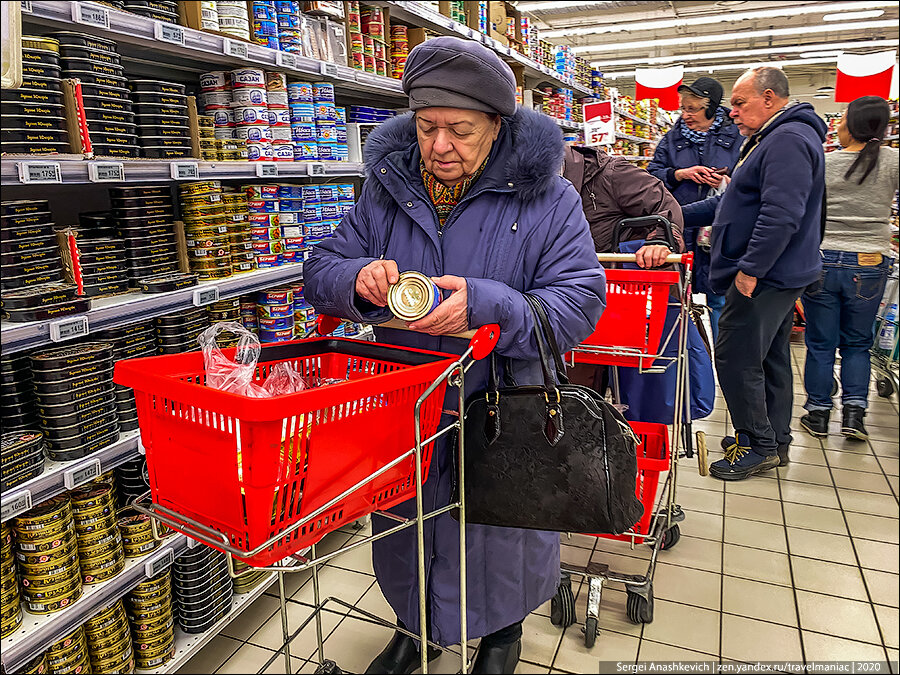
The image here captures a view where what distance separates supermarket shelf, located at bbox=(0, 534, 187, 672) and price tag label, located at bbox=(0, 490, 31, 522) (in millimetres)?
367

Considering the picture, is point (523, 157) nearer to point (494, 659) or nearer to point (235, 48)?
point (235, 48)

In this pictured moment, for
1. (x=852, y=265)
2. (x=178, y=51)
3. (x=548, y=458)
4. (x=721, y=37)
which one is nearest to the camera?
(x=548, y=458)

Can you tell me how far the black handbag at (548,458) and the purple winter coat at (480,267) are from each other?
11 centimetres

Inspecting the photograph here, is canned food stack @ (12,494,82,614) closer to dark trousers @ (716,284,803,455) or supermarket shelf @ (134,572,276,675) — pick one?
supermarket shelf @ (134,572,276,675)

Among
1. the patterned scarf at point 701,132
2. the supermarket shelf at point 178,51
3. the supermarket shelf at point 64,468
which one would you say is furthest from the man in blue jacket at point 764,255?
the supermarket shelf at point 64,468

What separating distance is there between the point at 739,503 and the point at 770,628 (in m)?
1.10

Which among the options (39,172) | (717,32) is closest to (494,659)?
(39,172)

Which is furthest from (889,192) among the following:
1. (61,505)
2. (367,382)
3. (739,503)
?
(61,505)

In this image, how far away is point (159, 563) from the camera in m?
2.20

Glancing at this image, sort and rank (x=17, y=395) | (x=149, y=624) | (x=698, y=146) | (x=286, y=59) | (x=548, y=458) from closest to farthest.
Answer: (x=548, y=458) < (x=17, y=395) < (x=149, y=624) < (x=286, y=59) < (x=698, y=146)

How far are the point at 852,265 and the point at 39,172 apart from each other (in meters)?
4.72

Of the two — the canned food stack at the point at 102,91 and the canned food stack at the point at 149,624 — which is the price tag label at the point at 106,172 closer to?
the canned food stack at the point at 102,91

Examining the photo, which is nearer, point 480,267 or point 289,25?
point 480,267

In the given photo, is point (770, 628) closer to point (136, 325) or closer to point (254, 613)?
point (254, 613)
